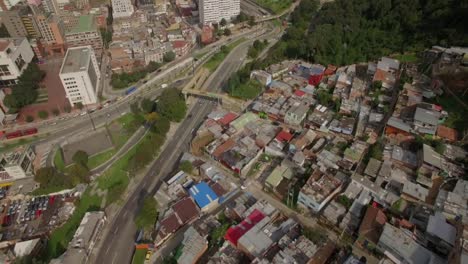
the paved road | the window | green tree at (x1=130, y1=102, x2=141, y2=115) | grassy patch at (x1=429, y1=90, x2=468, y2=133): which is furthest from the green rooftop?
grassy patch at (x1=429, y1=90, x2=468, y2=133)

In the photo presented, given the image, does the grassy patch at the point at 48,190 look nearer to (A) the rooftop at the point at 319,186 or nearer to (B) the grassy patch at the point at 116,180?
(B) the grassy patch at the point at 116,180

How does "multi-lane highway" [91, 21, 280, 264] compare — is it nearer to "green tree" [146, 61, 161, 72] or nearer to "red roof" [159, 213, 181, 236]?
→ "red roof" [159, 213, 181, 236]

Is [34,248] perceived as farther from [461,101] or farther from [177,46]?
[461,101]

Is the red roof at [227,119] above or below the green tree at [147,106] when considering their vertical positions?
above

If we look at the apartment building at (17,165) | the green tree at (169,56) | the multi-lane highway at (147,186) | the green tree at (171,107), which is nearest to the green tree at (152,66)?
the green tree at (169,56)

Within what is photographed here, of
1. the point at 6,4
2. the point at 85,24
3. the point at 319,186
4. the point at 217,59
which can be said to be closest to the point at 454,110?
the point at 319,186

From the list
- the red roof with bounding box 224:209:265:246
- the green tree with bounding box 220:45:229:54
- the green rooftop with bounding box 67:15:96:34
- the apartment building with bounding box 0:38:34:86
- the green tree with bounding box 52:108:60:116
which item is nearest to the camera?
the red roof with bounding box 224:209:265:246
